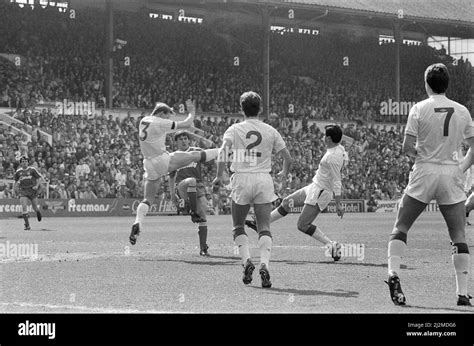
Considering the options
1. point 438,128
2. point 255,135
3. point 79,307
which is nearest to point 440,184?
point 438,128

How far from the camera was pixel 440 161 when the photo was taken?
905 centimetres

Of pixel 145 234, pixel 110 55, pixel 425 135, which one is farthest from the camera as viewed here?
pixel 110 55

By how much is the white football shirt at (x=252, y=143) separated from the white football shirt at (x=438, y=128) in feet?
7.33

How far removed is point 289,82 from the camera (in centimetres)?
5075

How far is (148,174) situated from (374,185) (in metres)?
30.6

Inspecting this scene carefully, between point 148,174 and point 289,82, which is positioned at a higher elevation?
point 289,82

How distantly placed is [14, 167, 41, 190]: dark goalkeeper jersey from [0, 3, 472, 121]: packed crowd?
1280cm

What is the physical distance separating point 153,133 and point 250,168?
15.1 ft

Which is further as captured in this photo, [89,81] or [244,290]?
[89,81]

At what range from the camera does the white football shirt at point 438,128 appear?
9016 mm

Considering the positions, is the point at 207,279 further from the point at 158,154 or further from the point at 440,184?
the point at 158,154

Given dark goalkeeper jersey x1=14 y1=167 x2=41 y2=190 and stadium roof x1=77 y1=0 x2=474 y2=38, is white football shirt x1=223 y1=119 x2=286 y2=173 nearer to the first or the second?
dark goalkeeper jersey x1=14 y1=167 x2=41 y2=190
